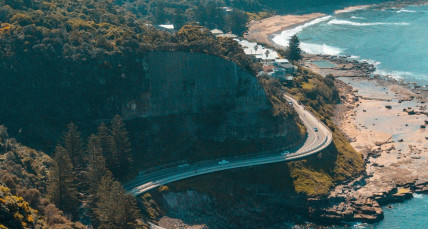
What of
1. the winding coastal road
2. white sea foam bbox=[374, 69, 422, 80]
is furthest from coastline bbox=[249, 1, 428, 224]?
the winding coastal road

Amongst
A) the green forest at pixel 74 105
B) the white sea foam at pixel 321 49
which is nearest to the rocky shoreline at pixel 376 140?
the green forest at pixel 74 105

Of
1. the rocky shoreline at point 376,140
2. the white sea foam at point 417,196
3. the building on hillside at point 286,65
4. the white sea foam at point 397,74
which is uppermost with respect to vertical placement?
the building on hillside at point 286,65

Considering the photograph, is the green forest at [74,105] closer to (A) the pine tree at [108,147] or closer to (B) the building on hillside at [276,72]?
(A) the pine tree at [108,147]

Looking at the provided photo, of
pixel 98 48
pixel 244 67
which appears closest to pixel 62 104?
pixel 98 48

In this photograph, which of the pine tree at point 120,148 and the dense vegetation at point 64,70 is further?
the dense vegetation at point 64,70

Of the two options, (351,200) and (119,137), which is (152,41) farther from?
(351,200)

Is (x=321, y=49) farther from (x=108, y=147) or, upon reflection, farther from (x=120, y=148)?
(x=108, y=147)

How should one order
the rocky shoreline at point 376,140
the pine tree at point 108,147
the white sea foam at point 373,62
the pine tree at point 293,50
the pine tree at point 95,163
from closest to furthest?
the pine tree at point 95,163, the pine tree at point 108,147, the rocky shoreline at point 376,140, the pine tree at point 293,50, the white sea foam at point 373,62
